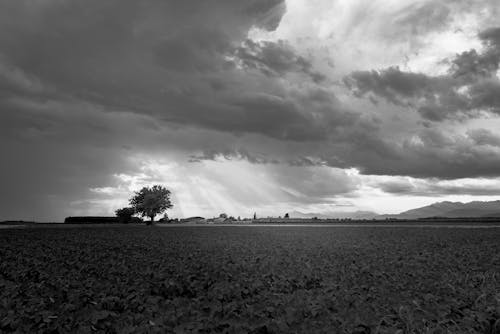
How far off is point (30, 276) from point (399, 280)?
15.3 meters

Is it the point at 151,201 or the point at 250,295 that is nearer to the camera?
the point at 250,295

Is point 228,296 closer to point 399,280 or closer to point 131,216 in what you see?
point 399,280

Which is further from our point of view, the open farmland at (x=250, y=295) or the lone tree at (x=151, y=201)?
the lone tree at (x=151, y=201)

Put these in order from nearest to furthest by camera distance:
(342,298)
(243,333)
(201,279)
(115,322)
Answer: (243,333) → (115,322) → (342,298) → (201,279)

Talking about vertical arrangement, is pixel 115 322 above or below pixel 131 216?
below

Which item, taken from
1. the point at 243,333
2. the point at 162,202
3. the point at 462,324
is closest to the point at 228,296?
the point at 243,333

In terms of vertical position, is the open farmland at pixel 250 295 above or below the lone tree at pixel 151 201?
below

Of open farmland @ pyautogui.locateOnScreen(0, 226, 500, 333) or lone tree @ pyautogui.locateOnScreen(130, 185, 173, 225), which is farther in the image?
lone tree @ pyautogui.locateOnScreen(130, 185, 173, 225)

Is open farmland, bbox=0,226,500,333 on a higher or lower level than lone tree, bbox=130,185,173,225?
lower

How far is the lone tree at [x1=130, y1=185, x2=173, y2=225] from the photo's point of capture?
120000 mm

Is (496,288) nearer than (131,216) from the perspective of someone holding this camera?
Yes

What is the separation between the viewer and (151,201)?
120 meters

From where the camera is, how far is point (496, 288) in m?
15.0

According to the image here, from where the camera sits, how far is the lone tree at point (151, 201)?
394 feet
